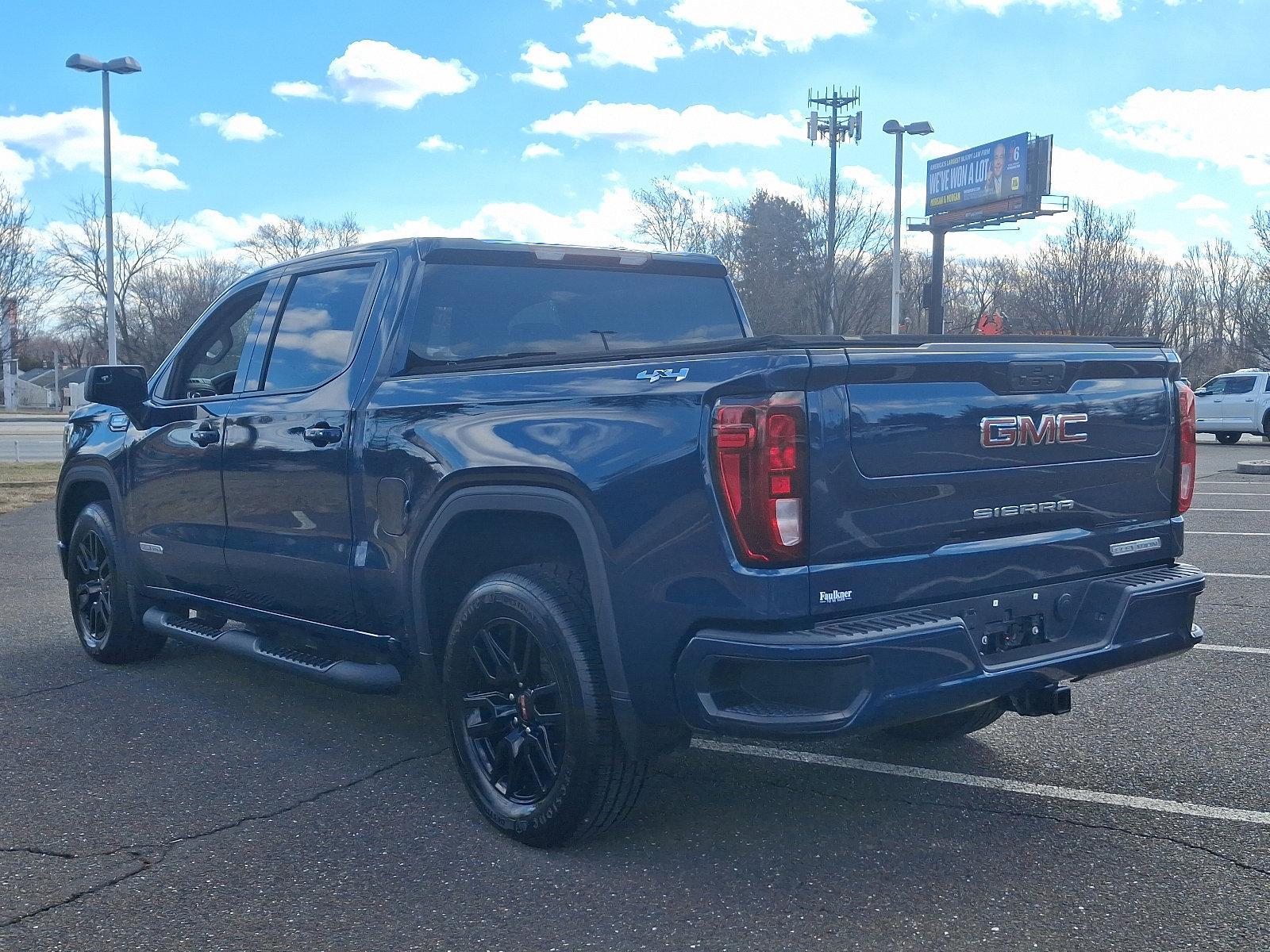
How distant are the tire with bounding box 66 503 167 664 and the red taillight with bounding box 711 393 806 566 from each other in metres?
3.93

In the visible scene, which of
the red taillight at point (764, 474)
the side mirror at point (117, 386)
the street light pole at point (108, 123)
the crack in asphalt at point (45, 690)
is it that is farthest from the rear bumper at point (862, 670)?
the street light pole at point (108, 123)

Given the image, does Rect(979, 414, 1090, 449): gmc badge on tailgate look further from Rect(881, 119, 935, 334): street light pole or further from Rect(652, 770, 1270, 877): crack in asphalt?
Rect(881, 119, 935, 334): street light pole

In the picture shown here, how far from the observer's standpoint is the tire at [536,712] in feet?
11.6

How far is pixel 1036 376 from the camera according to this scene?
361cm

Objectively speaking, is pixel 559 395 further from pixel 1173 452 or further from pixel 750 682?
pixel 1173 452

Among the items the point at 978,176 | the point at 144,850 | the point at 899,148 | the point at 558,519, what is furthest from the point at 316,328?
the point at 978,176

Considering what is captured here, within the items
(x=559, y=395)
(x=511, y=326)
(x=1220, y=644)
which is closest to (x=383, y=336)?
(x=511, y=326)

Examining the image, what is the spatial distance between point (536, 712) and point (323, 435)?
1.42 metres

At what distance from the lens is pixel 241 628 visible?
212 inches

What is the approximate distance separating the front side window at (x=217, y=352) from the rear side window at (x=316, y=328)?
337 mm

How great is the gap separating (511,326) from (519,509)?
133 cm

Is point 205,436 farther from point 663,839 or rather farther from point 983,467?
point 983,467

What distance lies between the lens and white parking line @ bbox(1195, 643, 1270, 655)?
20.1ft

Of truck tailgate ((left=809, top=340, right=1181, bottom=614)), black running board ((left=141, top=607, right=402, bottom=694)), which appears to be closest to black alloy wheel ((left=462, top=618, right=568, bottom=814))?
black running board ((left=141, top=607, right=402, bottom=694))
